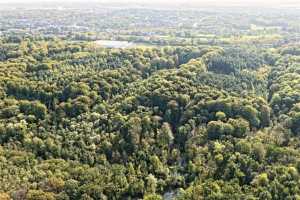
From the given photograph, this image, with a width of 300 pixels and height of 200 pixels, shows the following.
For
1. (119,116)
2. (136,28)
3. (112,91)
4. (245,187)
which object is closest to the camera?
(245,187)

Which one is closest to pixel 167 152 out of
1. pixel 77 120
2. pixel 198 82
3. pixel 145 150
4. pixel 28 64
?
pixel 145 150

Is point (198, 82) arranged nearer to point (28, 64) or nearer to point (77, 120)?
point (77, 120)

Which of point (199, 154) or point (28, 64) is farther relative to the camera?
point (28, 64)

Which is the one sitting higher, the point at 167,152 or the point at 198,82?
the point at 198,82

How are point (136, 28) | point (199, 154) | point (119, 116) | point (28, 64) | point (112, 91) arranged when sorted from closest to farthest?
1. point (199, 154)
2. point (119, 116)
3. point (112, 91)
4. point (28, 64)
5. point (136, 28)

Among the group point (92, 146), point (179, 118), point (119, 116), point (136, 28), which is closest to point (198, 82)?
Answer: point (179, 118)

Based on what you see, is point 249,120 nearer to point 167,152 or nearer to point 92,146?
point 167,152
